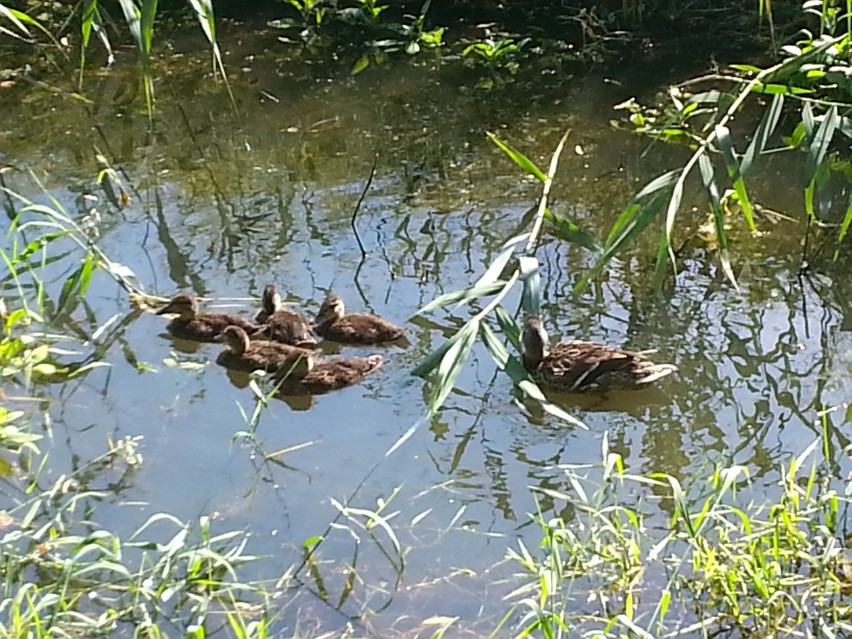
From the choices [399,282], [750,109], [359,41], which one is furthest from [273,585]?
[359,41]

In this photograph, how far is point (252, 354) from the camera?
4121 millimetres

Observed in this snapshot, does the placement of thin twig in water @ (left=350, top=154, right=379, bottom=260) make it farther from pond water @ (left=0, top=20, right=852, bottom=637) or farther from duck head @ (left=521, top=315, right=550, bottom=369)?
duck head @ (left=521, top=315, right=550, bottom=369)

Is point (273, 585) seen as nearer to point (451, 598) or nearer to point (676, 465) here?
point (451, 598)

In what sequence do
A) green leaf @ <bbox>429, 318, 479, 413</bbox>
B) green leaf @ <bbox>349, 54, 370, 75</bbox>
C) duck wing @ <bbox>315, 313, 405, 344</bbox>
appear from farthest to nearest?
1. green leaf @ <bbox>349, 54, 370, 75</bbox>
2. duck wing @ <bbox>315, 313, 405, 344</bbox>
3. green leaf @ <bbox>429, 318, 479, 413</bbox>

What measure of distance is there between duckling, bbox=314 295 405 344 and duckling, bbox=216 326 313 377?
0.14m

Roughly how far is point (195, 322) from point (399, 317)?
2.37 ft

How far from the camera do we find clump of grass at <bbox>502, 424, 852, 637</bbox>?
2.79m

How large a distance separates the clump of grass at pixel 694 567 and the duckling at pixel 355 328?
1149 millimetres

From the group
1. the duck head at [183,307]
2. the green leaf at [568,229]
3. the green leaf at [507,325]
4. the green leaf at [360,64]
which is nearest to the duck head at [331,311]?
the duck head at [183,307]

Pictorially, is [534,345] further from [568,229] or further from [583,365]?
[568,229]

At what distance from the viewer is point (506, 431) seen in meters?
3.72

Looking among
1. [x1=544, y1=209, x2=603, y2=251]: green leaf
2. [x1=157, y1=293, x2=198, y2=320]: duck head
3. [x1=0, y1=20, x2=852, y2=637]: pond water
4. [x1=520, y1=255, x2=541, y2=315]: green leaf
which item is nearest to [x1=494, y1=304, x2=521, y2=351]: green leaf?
[x1=520, y1=255, x2=541, y2=315]: green leaf

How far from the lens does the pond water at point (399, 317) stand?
10.7 ft

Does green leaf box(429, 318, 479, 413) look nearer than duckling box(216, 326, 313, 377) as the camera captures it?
Yes
